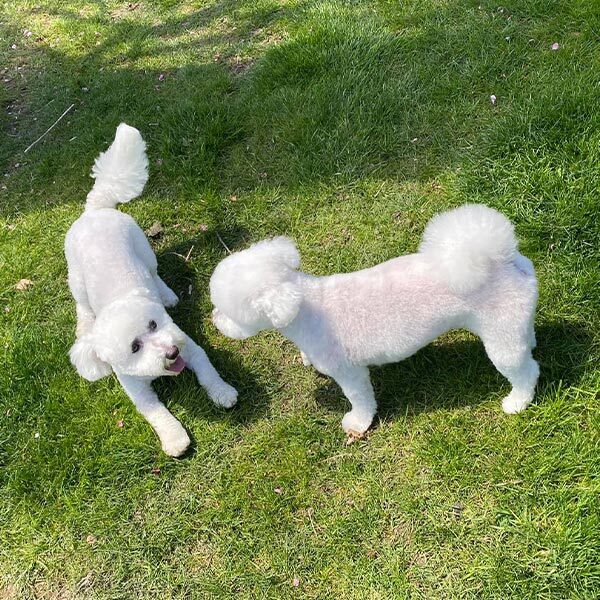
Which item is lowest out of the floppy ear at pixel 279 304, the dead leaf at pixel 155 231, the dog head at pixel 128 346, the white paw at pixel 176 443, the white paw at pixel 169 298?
the white paw at pixel 176 443

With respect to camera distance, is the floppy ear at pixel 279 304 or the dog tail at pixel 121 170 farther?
the dog tail at pixel 121 170

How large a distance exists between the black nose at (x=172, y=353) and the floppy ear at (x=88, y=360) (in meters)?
0.33

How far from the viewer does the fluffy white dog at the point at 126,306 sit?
273 cm

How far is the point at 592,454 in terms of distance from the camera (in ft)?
8.35

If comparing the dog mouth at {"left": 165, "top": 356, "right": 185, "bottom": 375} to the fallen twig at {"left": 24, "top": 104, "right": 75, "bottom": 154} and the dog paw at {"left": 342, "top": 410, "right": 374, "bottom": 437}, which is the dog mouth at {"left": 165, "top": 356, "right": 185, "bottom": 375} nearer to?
the dog paw at {"left": 342, "top": 410, "right": 374, "bottom": 437}

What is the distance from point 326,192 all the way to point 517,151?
1.28m

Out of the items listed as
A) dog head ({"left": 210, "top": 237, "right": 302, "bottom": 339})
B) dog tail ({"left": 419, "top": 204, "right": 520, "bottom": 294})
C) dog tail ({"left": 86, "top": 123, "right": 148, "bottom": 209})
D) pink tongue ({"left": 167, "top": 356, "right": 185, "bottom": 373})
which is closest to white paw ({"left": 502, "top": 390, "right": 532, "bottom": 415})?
dog tail ({"left": 419, "top": 204, "right": 520, "bottom": 294})

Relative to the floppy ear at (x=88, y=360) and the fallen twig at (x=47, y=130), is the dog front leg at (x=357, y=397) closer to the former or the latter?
the floppy ear at (x=88, y=360)

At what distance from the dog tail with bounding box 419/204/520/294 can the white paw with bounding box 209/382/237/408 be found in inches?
55.6

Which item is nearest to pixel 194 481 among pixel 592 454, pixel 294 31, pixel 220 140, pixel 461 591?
pixel 461 591

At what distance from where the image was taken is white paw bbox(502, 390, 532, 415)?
273cm

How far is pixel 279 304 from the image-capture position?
232cm

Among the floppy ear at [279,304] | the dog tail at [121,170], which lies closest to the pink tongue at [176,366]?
the floppy ear at [279,304]

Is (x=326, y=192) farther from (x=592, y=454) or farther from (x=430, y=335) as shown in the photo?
(x=592, y=454)
